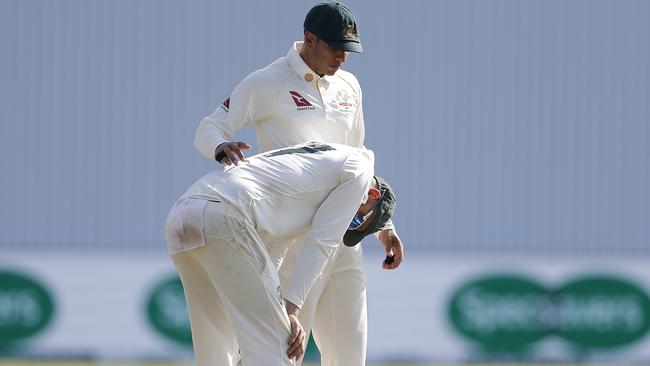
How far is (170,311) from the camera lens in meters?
10.2

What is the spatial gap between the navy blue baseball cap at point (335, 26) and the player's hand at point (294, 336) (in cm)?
101

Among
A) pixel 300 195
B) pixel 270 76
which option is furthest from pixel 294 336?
pixel 270 76

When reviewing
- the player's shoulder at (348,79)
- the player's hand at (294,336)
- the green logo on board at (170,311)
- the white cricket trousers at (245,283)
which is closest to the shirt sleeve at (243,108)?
the player's shoulder at (348,79)

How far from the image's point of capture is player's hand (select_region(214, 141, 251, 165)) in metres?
4.54

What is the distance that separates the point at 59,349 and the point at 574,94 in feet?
27.6

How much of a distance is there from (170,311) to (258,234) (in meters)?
5.94

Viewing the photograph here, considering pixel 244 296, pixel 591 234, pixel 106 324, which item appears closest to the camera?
pixel 244 296

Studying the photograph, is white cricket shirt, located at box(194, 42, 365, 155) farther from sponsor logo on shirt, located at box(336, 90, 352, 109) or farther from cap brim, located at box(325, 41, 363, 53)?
cap brim, located at box(325, 41, 363, 53)

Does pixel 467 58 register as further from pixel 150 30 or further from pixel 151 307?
pixel 151 307

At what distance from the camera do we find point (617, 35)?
643 inches

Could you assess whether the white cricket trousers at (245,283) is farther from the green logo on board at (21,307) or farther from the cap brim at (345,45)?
the green logo on board at (21,307)

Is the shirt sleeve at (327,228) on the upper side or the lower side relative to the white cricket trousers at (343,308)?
upper

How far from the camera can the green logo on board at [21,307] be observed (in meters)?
10.2

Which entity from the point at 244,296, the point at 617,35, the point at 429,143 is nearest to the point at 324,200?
the point at 244,296
